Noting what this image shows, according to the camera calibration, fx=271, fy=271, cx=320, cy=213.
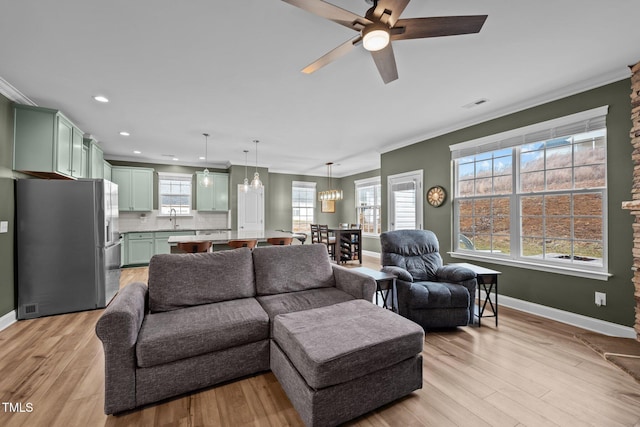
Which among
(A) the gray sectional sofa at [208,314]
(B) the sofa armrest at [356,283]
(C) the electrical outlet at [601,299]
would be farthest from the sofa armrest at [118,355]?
(C) the electrical outlet at [601,299]

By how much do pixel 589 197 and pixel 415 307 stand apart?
7.64 feet

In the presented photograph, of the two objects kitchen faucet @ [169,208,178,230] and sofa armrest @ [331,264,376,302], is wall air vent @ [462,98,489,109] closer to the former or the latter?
sofa armrest @ [331,264,376,302]

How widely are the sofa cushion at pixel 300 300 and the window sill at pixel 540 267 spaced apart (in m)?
2.53

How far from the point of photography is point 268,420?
1622 millimetres

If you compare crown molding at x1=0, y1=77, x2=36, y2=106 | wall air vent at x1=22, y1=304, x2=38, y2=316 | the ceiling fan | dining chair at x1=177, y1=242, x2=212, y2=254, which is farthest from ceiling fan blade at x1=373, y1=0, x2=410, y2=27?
wall air vent at x1=22, y1=304, x2=38, y2=316

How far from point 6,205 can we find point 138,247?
3352 millimetres

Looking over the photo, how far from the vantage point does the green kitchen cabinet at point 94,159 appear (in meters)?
4.75

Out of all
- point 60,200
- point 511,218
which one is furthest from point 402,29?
point 60,200

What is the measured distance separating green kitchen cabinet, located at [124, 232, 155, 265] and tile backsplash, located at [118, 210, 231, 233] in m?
0.27

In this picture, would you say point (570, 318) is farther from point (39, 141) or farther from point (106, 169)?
point (106, 169)

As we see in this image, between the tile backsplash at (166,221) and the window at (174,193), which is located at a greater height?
the window at (174,193)

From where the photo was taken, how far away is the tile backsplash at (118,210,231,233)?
21.5ft

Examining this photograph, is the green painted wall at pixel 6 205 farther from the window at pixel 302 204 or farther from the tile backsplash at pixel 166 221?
the window at pixel 302 204

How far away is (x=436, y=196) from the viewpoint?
4641mm
